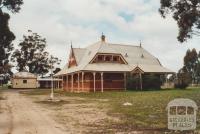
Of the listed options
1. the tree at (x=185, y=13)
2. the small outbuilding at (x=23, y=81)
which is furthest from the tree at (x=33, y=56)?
the tree at (x=185, y=13)

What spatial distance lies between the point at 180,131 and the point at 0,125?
7.44 meters

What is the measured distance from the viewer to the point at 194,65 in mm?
123312

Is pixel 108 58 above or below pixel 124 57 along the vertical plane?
below

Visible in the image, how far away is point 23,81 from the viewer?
4006 inches

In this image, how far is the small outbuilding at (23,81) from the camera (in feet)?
331

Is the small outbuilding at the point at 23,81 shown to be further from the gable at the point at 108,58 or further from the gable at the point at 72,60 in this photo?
the gable at the point at 108,58

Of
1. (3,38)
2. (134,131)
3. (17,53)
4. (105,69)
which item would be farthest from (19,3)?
(17,53)

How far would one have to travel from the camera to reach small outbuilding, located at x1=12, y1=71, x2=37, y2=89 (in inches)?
3974

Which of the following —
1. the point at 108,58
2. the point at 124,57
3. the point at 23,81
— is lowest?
the point at 23,81

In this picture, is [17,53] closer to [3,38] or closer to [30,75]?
[30,75]

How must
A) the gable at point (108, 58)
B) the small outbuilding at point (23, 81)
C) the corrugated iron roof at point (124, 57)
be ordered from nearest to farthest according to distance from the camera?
1. the corrugated iron roof at point (124, 57)
2. the gable at point (108, 58)
3. the small outbuilding at point (23, 81)

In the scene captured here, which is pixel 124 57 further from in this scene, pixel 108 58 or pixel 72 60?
pixel 72 60

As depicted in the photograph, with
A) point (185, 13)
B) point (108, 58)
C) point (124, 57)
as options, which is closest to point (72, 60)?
point (108, 58)

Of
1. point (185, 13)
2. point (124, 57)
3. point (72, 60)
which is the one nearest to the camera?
point (185, 13)
